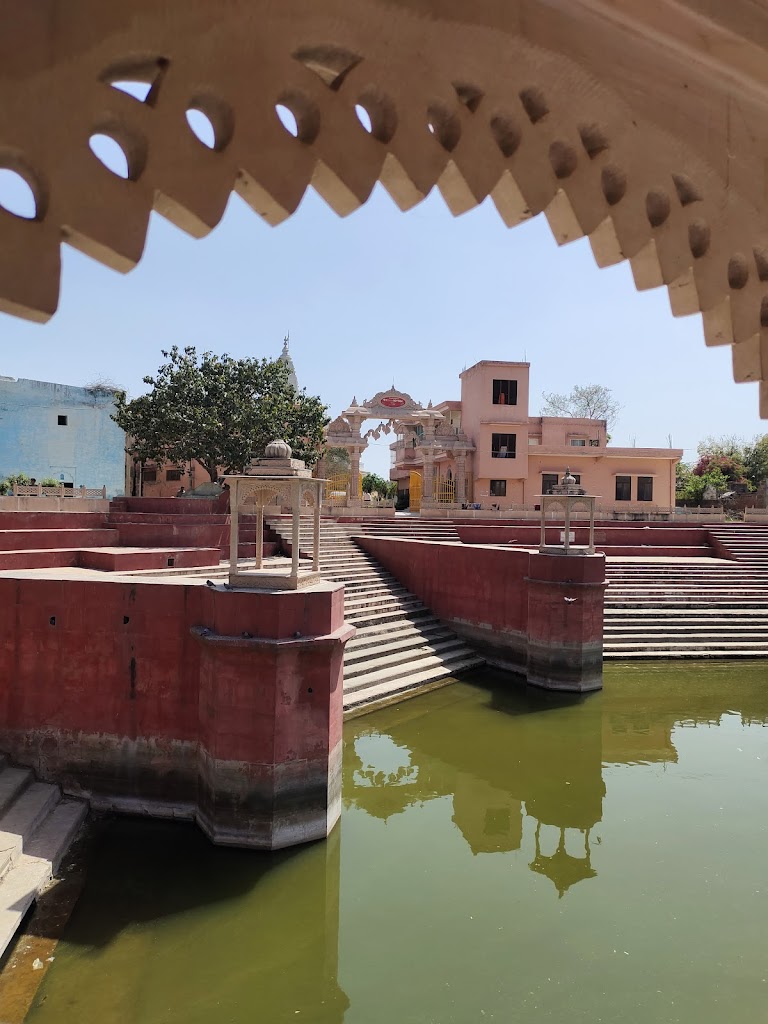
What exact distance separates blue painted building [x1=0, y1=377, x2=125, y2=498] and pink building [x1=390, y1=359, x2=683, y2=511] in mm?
12230

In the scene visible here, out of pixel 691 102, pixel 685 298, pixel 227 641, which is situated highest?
Result: pixel 691 102

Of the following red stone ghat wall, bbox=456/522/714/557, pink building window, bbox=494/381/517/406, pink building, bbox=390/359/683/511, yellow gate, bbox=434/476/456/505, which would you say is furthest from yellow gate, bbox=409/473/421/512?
red stone ghat wall, bbox=456/522/714/557

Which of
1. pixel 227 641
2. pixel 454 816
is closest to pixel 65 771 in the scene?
pixel 227 641

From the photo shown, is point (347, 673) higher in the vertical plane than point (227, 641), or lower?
lower

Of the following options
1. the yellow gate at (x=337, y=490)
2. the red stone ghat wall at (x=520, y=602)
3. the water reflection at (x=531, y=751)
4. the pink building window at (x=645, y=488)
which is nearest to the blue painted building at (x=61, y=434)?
the yellow gate at (x=337, y=490)

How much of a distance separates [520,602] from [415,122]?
12.8m

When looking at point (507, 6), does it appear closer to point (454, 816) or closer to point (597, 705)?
point (454, 816)

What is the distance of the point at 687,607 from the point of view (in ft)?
53.2

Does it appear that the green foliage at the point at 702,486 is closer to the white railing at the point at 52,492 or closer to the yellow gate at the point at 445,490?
the yellow gate at the point at 445,490

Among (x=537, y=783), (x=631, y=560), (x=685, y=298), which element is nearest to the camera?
(x=685, y=298)

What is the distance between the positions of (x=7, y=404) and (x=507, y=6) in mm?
25937

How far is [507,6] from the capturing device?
5.02ft

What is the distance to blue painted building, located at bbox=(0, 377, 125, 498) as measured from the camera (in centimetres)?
2362

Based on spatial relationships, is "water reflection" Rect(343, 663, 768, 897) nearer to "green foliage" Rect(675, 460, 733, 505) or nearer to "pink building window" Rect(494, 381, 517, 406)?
"pink building window" Rect(494, 381, 517, 406)
